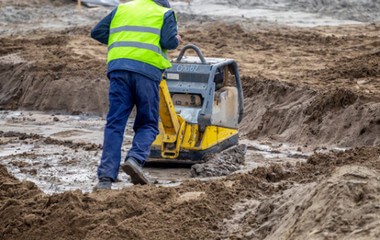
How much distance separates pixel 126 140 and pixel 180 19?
10.7 meters

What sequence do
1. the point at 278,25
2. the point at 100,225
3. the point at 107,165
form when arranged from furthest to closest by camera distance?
the point at 278,25
the point at 107,165
the point at 100,225

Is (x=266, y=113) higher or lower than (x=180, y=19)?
higher

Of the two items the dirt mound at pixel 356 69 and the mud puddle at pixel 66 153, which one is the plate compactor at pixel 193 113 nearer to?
the mud puddle at pixel 66 153

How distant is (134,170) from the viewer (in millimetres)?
8977

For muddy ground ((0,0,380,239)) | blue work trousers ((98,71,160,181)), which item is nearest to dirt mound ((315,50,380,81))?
muddy ground ((0,0,380,239))

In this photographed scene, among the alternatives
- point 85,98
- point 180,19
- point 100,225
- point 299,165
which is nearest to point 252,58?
point 85,98

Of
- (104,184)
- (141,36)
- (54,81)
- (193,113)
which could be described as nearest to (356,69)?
(193,113)

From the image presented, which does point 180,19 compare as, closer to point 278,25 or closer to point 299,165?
point 278,25

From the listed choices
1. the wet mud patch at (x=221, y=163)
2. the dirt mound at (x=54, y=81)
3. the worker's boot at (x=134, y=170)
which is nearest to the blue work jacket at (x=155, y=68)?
the worker's boot at (x=134, y=170)

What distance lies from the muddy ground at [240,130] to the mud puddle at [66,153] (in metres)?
0.03

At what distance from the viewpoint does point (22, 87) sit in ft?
56.9

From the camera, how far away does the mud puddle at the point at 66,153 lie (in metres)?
10.3

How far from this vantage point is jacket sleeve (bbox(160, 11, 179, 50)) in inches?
357

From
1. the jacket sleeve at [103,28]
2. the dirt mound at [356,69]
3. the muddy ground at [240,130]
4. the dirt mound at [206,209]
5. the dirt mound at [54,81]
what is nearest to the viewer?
the dirt mound at [206,209]
